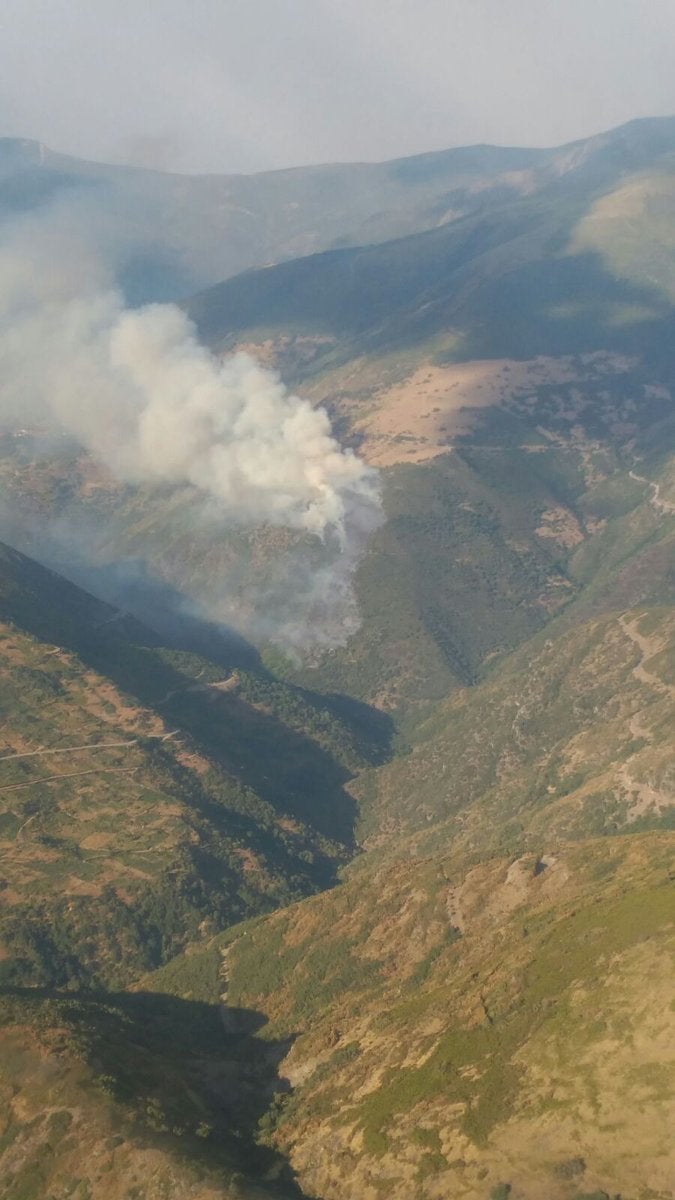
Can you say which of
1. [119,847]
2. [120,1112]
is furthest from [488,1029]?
[119,847]

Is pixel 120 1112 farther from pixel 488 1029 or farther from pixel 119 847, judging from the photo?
pixel 119 847

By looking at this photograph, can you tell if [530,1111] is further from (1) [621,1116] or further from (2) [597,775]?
(2) [597,775]

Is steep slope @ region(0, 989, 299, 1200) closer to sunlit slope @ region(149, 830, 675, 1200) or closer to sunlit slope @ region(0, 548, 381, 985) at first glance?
sunlit slope @ region(149, 830, 675, 1200)

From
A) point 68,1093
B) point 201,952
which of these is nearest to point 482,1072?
point 68,1093

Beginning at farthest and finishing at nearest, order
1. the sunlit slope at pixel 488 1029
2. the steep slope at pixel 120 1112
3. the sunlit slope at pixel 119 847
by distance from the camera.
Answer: the sunlit slope at pixel 119 847, the steep slope at pixel 120 1112, the sunlit slope at pixel 488 1029

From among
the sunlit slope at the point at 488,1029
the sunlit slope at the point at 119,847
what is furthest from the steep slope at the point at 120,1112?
the sunlit slope at the point at 119,847

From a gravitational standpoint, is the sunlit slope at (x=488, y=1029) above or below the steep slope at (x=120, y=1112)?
below

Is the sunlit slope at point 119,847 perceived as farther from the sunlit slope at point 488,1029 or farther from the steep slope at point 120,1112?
the steep slope at point 120,1112

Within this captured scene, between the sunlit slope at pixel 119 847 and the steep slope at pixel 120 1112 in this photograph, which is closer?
the steep slope at pixel 120 1112
